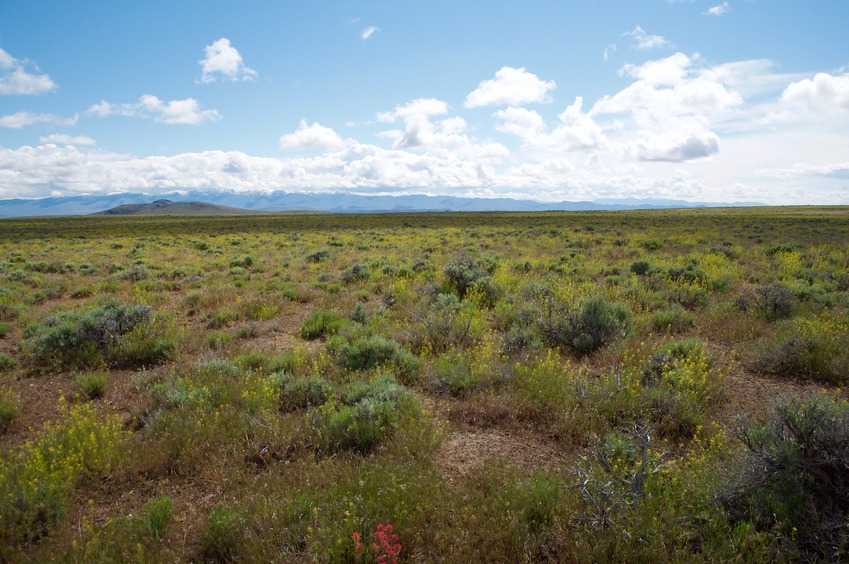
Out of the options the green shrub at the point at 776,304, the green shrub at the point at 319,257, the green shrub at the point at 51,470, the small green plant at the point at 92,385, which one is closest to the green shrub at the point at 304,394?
the green shrub at the point at 51,470

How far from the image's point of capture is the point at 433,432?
4.75 metres

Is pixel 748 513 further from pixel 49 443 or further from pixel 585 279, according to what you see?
pixel 585 279

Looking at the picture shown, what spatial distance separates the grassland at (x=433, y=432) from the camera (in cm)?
331

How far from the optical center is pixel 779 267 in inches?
604

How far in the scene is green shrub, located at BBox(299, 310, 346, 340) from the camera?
352 inches

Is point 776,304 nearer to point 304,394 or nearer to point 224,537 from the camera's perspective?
point 304,394

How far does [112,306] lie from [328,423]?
708cm

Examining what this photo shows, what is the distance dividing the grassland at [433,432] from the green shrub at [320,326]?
6 cm

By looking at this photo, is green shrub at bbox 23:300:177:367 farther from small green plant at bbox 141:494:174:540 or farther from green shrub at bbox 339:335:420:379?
small green plant at bbox 141:494:174:540

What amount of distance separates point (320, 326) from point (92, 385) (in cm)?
398

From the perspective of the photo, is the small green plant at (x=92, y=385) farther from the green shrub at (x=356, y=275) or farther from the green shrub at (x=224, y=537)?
the green shrub at (x=356, y=275)

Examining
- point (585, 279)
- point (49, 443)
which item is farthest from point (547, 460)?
point (585, 279)

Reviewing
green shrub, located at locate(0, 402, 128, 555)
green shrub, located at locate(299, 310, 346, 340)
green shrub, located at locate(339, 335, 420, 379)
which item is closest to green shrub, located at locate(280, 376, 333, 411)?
green shrub, located at locate(339, 335, 420, 379)

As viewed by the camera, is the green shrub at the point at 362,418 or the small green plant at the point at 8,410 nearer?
the green shrub at the point at 362,418
